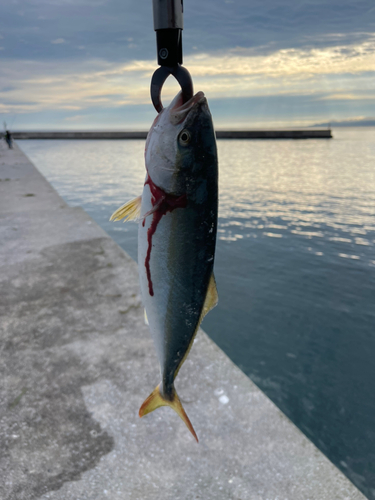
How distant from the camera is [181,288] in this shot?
66.9 inches

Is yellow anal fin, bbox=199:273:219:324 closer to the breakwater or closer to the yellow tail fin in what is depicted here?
the yellow tail fin

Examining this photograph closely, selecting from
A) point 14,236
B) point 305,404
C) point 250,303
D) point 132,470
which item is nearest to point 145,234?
point 132,470

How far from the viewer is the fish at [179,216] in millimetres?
1502

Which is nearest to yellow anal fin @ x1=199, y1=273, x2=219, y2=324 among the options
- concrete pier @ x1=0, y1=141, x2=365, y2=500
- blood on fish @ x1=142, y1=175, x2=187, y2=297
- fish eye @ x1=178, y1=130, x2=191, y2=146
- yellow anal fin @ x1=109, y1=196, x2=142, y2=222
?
blood on fish @ x1=142, y1=175, x2=187, y2=297

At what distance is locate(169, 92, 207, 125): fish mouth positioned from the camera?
1.47 meters

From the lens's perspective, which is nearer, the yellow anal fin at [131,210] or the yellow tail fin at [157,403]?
the yellow anal fin at [131,210]

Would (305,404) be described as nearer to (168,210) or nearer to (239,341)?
(239,341)

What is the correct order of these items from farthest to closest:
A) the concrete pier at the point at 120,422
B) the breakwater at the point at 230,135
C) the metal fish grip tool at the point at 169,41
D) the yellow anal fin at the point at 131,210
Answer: the breakwater at the point at 230,135 < the concrete pier at the point at 120,422 < the yellow anal fin at the point at 131,210 < the metal fish grip tool at the point at 169,41

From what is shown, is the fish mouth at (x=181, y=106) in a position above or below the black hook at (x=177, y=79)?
below

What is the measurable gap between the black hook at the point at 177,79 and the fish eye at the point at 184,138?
157mm

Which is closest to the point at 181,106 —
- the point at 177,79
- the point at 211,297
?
the point at 177,79

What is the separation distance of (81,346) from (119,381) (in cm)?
79

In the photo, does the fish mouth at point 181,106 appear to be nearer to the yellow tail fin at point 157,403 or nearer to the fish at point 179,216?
the fish at point 179,216

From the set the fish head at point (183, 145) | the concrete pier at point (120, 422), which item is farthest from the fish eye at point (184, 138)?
the concrete pier at point (120, 422)
